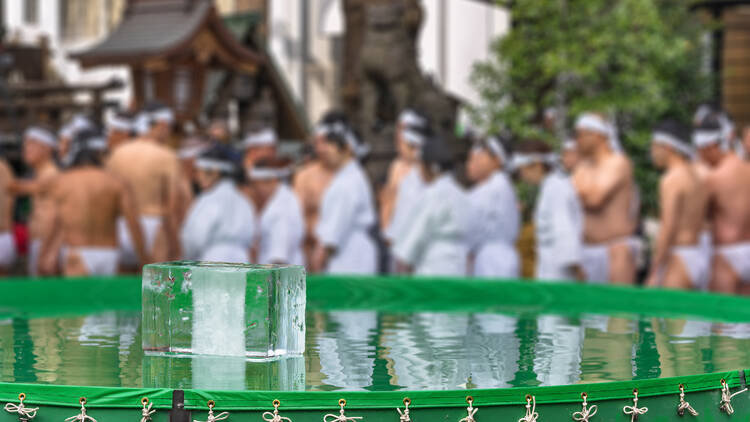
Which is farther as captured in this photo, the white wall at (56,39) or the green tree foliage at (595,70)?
the white wall at (56,39)

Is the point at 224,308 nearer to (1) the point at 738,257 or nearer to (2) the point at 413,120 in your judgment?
(1) the point at 738,257

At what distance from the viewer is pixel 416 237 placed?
6652 mm

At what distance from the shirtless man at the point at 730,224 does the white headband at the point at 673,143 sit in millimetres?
310

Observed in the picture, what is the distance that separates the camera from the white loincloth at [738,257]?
6.94 m

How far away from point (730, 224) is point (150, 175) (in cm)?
374

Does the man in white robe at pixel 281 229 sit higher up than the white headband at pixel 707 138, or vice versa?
the white headband at pixel 707 138

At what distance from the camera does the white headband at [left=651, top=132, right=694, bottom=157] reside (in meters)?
6.81

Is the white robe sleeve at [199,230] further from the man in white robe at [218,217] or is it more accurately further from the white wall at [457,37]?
the white wall at [457,37]

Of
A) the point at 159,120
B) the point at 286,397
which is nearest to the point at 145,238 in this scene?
the point at 159,120

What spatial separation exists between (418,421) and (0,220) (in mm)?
6585

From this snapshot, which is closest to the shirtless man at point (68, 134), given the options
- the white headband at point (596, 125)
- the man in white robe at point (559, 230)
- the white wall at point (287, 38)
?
the man in white robe at point (559, 230)

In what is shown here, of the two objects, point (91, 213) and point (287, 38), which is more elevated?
point (287, 38)

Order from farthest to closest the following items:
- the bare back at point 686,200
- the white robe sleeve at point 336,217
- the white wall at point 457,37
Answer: the white wall at point 457,37 → the white robe sleeve at point 336,217 → the bare back at point 686,200

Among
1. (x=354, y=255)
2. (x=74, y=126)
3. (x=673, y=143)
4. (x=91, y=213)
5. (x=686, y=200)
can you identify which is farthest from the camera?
(x=74, y=126)
